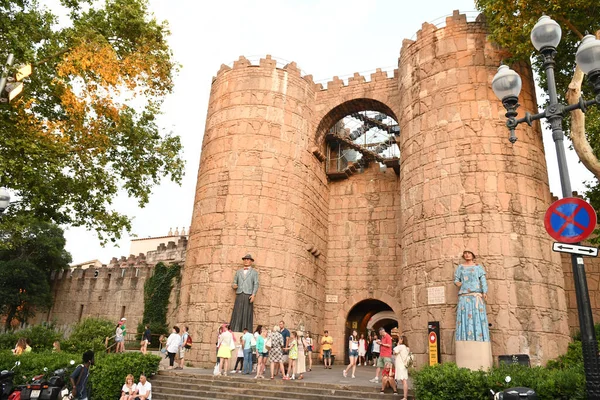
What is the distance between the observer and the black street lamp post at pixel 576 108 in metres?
4.80

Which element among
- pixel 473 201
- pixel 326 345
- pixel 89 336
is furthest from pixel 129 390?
pixel 473 201

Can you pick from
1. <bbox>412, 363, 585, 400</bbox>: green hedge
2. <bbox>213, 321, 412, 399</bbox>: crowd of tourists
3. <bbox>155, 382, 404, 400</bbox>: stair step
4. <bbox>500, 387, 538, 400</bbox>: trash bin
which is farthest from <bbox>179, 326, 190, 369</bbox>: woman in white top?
<bbox>500, 387, 538, 400</bbox>: trash bin

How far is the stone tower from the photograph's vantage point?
1462 cm

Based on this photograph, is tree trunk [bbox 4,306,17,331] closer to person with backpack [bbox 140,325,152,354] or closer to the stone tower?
person with backpack [bbox 140,325,152,354]

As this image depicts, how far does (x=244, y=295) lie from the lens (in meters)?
16.7

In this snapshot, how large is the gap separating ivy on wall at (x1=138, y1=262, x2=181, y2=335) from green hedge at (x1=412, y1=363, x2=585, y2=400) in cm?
1785

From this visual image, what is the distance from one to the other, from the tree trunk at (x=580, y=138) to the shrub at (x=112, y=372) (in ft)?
43.8

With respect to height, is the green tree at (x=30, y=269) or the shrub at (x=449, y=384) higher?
the green tree at (x=30, y=269)

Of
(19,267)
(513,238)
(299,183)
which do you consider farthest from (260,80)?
(19,267)

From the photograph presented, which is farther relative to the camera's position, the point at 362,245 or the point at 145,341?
the point at 362,245

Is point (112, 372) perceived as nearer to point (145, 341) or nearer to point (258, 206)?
point (145, 341)

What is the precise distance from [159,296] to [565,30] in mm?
23032

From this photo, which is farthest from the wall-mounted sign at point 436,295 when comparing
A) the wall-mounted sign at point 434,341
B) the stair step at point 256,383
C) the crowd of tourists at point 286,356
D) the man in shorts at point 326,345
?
the man in shorts at point 326,345

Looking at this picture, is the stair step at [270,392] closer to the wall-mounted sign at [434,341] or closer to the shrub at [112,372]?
the shrub at [112,372]
